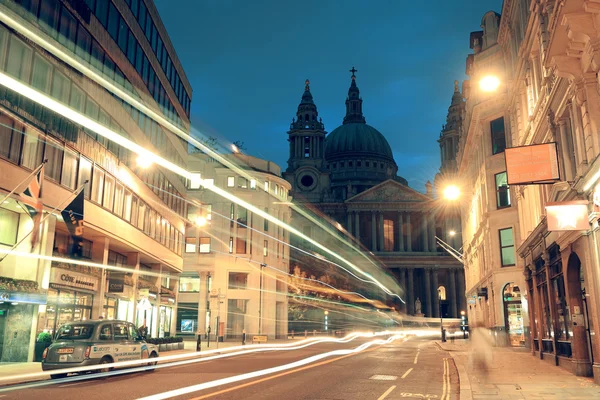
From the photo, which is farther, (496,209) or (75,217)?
(496,209)

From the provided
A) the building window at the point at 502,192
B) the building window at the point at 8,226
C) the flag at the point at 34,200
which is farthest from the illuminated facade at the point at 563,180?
the building window at the point at 8,226

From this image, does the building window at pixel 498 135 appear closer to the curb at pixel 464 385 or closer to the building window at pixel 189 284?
the curb at pixel 464 385

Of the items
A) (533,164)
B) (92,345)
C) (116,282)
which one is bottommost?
(92,345)

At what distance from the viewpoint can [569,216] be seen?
15477 millimetres

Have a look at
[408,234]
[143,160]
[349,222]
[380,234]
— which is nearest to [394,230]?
[408,234]

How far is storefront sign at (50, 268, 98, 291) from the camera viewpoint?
84.2 ft

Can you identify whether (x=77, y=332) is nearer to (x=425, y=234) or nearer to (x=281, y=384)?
(x=281, y=384)

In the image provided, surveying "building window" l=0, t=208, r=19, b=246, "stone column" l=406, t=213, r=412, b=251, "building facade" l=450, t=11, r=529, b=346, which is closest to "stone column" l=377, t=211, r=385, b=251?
"stone column" l=406, t=213, r=412, b=251

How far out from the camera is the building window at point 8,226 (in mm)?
23172

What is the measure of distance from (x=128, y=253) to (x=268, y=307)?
25.8 m

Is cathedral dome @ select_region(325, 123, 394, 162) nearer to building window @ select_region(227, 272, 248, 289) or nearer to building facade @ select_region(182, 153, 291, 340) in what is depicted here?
building facade @ select_region(182, 153, 291, 340)

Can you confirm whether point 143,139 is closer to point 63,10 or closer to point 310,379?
point 63,10

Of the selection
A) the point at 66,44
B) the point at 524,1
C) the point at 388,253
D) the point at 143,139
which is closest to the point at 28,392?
the point at 66,44

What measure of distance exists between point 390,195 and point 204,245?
6410 cm
